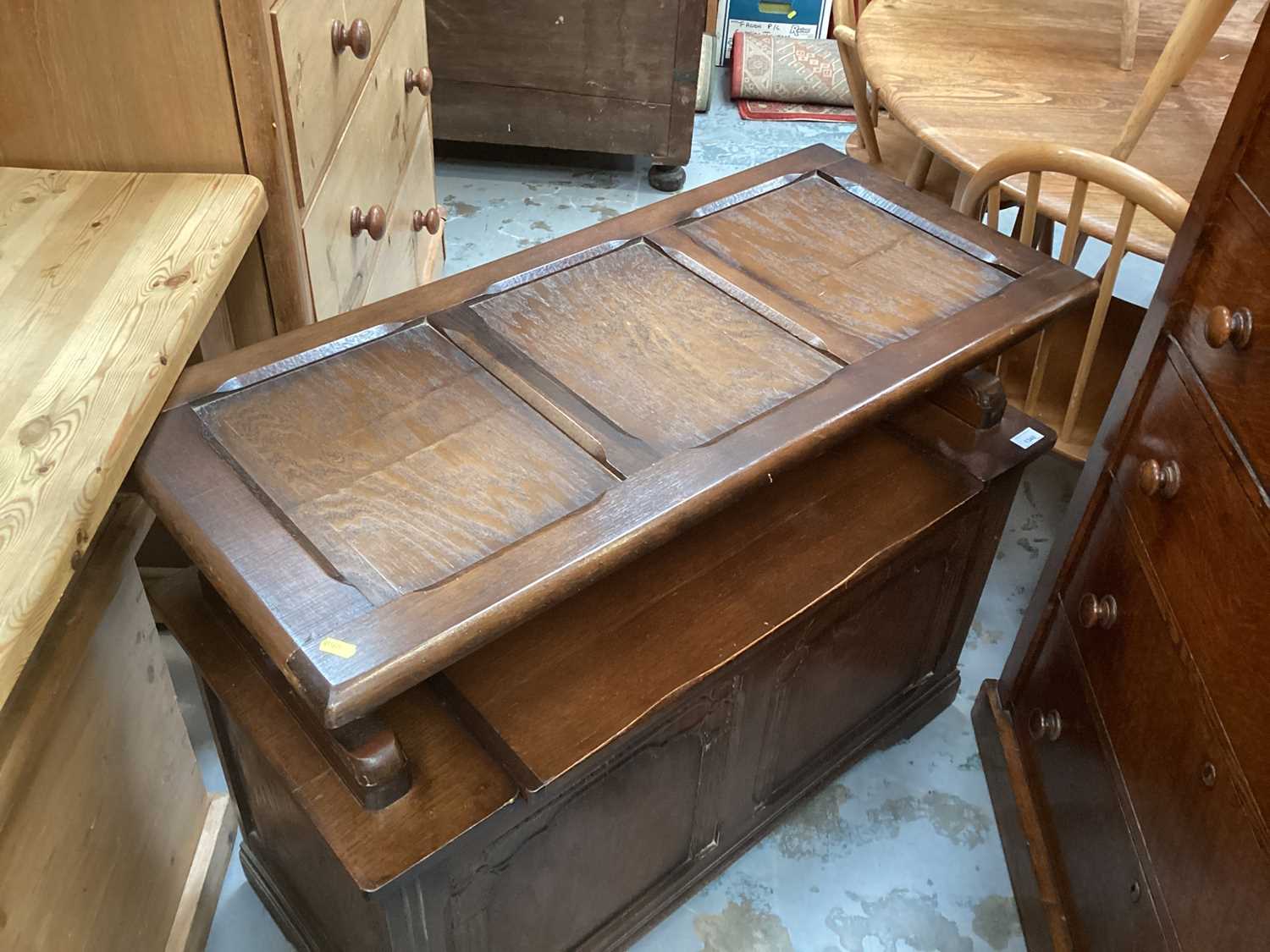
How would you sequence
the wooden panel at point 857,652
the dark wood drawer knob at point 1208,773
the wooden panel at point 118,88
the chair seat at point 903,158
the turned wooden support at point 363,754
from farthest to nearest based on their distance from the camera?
the chair seat at point 903,158 < the wooden panel at point 857,652 < the wooden panel at point 118,88 < the dark wood drawer knob at point 1208,773 < the turned wooden support at point 363,754

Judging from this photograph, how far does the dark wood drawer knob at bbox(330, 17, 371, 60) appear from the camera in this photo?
145 centimetres

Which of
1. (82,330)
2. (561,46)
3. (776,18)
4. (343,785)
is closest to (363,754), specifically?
(343,785)

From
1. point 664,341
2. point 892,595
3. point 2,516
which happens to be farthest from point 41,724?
point 892,595

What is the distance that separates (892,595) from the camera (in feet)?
4.68

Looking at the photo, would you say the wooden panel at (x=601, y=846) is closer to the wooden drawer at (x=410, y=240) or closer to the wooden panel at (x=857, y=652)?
the wooden panel at (x=857, y=652)

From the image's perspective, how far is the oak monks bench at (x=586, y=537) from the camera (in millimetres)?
939

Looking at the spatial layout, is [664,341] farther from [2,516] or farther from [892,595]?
[2,516]

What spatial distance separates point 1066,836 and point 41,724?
1.24m

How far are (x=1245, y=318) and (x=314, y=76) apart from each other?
44.2 inches

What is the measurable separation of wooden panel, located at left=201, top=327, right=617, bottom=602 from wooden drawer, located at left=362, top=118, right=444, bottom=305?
67 cm

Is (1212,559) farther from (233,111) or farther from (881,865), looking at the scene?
(233,111)

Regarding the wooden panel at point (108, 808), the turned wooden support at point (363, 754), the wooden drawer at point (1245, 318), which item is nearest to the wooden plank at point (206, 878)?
the wooden panel at point (108, 808)

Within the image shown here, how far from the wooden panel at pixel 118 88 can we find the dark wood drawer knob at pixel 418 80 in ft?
2.34

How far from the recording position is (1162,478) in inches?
46.1
